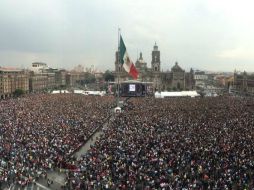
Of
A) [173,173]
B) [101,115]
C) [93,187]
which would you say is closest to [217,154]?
→ [173,173]

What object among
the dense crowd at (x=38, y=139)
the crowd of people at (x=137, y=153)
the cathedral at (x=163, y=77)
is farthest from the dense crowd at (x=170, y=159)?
the cathedral at (x=163, y=77)

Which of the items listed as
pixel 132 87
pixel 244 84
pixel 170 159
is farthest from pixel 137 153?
pixel 244 84

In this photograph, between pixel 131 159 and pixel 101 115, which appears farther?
pixel 101 115

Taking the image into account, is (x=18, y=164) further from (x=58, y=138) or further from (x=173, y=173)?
(x=173, y=173)

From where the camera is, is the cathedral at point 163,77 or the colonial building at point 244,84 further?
the colonial building at point 244,84

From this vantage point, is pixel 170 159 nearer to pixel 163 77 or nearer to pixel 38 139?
pixel 38 139

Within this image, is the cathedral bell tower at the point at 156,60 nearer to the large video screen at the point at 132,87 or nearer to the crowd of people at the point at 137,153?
the large video screen at the point at 132,87
